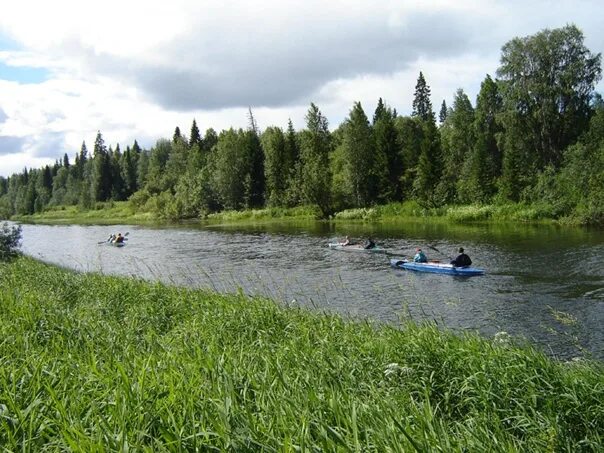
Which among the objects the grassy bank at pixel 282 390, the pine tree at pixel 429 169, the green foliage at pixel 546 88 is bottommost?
the grassy bank at pixel 282 390

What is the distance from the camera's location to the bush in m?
24.7

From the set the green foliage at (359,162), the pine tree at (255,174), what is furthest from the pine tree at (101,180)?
the green foliage at (359,162)

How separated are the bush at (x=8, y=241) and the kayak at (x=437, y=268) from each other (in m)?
19.3

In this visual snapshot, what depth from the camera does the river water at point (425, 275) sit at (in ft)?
47.5

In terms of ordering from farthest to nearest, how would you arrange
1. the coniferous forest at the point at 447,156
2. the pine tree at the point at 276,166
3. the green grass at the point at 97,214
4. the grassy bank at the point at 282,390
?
the green grass at the point at 97,214
the pine tree at the point at 276,166
the coniferous forest at the point at 447,156
the grassy bank at the point at 282,390

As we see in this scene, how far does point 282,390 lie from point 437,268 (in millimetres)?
19381

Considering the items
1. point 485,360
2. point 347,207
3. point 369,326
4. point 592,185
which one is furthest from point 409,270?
point 347,207

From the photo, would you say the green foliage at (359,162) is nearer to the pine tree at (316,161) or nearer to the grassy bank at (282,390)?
the pine tree at (316,161)

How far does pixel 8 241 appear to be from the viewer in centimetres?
2558

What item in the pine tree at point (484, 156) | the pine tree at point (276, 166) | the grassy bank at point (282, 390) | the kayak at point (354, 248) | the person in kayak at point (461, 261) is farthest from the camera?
the pine tree at point (276, 166)

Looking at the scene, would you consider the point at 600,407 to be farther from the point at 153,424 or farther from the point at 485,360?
the point at 153,424

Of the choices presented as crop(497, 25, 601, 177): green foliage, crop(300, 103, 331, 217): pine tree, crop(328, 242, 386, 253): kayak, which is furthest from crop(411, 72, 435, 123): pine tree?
crop(328, 242, 386, 253): kayak

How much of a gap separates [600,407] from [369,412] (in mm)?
3246

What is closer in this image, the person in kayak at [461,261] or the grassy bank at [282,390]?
the grassy bank at [282,390]
